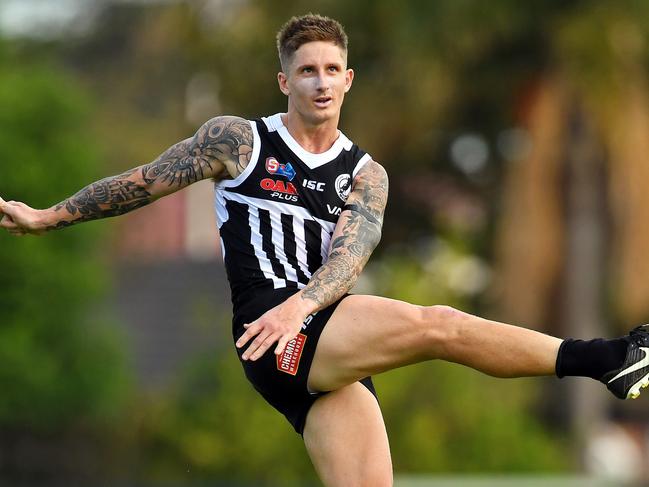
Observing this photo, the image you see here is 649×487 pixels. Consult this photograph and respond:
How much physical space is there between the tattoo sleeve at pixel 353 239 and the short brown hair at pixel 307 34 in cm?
77

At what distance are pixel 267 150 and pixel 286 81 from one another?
41 centimetres

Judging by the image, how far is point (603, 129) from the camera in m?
26.1

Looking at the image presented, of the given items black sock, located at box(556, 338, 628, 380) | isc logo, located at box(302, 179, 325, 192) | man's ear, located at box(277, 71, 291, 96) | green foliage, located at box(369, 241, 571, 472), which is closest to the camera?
black sock, located at box(556, 338, 628, 380)

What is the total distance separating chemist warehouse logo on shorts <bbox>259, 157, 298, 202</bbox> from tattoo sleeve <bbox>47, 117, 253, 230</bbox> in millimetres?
140

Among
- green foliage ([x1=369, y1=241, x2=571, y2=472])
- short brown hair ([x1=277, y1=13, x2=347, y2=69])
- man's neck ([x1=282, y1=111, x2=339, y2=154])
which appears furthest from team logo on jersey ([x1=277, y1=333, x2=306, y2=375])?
green foliage ([x1=369, y1=241, x2=571, y2=472])

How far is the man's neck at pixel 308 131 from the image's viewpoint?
8.59m

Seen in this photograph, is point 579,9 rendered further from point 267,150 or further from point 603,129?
point 267,150

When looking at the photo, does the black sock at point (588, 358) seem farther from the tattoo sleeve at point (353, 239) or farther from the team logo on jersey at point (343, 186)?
the team logo on jersey at point (343, 186)

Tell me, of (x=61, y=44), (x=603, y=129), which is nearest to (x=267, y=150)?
(x=603, y=129)

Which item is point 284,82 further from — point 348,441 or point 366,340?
point 348,441

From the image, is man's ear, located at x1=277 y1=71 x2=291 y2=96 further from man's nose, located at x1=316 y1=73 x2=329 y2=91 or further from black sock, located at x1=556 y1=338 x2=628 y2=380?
black sock, located at x1=556 y1=338 x2=628 y2=380

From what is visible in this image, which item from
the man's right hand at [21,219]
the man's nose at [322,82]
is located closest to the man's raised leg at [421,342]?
the man's nose at [322,82]

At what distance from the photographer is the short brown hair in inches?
Answer: 332

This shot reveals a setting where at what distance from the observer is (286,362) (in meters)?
8.27
